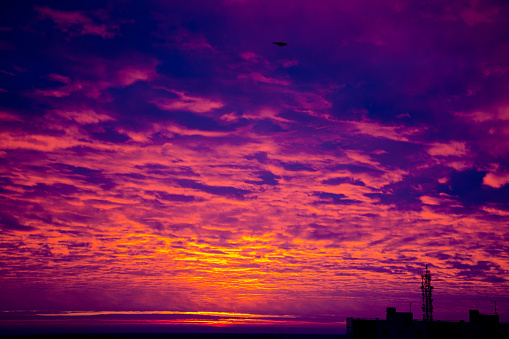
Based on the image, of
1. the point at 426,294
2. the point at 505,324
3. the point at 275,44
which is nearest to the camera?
the point at 275,44

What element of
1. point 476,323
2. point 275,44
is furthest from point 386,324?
point 275,44

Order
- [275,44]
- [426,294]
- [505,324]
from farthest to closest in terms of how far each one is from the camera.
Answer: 1. [426,294]
2. [505,324]
3. [275,44]

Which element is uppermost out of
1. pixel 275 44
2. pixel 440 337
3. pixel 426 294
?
pixel 275 44

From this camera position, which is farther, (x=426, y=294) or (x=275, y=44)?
(x=426, y=294)

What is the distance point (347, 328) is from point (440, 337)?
1842cm

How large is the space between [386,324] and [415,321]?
6652 millimetres

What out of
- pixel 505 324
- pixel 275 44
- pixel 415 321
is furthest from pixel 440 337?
pixel 275 44

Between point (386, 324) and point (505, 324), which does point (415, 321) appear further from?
point (505, 324)

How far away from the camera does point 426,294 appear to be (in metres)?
112

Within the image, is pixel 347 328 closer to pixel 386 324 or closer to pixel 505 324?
pixel 386 324

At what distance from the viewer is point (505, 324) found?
104 meters

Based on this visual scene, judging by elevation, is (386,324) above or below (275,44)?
below

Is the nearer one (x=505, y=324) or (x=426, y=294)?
(x=505, y=324)

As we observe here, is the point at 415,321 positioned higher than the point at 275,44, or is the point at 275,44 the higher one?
the point at 275,44
